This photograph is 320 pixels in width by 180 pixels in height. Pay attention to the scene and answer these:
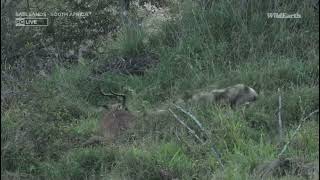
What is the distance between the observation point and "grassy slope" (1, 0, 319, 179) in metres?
5.27

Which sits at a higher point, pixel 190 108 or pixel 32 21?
pixel 32 21

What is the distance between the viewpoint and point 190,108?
6.03 metres

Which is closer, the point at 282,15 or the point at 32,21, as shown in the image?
the point at 282,15

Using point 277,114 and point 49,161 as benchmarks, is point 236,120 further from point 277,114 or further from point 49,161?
point 49,161

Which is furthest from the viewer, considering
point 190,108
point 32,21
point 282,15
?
point 32,21

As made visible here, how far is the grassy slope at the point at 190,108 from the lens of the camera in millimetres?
5266

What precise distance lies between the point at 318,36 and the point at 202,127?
82.1 inches

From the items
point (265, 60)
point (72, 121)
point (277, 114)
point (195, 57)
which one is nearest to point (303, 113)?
point (277, 114)

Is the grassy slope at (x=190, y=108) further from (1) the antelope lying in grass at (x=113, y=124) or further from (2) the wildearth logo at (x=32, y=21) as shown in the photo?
(2) the wildearth logo at (x=32, y=21)

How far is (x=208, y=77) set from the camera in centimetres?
672
